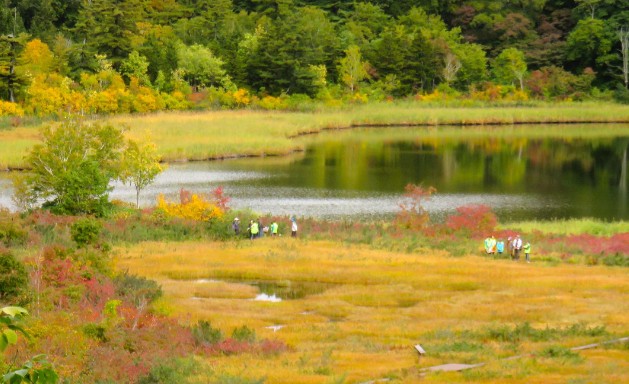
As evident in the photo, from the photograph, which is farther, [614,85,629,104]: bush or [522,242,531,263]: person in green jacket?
[614,85,629,104]: bush

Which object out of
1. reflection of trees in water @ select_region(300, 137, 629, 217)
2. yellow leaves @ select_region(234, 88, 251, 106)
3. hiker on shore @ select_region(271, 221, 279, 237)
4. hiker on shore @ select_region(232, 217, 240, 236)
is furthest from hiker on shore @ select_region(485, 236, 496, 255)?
yellow leaves @ select_region(234, 88, 251, 106)

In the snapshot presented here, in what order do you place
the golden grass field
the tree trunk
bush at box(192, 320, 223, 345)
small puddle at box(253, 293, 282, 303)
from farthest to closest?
the tree trunk, small puddle at box(253, 293, 282, 303), bush at box(192, 320, 223, 345), the golden grass field

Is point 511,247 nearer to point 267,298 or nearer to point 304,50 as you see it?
point 267,298

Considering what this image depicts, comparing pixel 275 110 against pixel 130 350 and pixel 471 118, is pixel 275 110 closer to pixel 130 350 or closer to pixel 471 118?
pixel 471 118

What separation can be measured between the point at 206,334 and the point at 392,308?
885 centimetres

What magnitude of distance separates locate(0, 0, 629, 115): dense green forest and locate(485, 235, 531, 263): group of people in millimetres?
58202

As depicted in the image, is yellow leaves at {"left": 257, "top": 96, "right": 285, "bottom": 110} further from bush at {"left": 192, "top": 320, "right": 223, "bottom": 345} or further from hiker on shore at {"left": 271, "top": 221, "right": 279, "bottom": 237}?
bush at {"left": 192, "top": 320, "right": 223, "bottom": 345}

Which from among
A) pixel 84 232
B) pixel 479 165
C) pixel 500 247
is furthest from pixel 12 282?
pixel 479 165

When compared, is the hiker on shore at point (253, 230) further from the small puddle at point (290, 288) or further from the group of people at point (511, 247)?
the group of people at point (511, 247)

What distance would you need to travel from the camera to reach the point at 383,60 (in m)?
130

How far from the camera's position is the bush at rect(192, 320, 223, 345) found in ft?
90.6

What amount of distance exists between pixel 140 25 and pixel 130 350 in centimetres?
11397

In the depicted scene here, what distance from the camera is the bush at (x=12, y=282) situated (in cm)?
2878

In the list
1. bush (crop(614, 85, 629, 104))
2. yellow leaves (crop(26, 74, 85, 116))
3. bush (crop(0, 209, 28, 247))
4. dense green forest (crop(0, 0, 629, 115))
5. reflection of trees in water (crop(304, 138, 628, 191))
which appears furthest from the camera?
bush (crop(614, 85, 629, 104))
